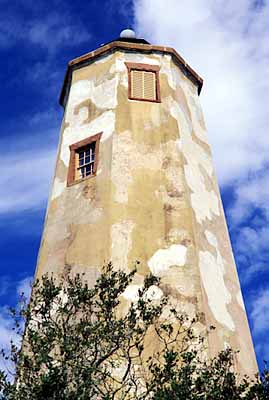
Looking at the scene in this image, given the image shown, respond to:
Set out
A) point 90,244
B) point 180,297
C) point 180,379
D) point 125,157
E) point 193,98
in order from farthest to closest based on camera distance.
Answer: point 193,98 → point 125,157 → point 90,244 → point 180,297 → point 180,379

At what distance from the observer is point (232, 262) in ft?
53.5

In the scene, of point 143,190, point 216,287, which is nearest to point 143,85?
point 143,190

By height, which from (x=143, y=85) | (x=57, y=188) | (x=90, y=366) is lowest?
(x=90, y=366)

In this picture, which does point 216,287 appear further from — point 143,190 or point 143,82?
point 143,82

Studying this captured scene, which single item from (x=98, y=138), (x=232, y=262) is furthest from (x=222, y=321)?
(x=98, y=138)

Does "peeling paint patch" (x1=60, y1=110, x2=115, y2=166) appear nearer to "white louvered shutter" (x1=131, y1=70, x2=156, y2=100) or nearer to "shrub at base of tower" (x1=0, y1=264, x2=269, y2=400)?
"white louvered shutter" (x1=131, y1=70, x2=156, y2=100)

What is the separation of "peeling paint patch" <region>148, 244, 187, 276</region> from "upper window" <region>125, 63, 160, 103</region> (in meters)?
5.11

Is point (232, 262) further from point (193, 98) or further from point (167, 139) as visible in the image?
point (193, 98)

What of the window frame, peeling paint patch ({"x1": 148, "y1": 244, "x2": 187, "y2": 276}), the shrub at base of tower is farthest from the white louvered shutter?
the shrub at base of tower

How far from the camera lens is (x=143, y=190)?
1547 centimetres

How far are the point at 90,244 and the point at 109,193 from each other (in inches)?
56.6

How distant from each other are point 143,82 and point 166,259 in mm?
6188

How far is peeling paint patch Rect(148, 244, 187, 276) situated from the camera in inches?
555

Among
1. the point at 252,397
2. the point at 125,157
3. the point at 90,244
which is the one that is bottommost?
the point at 252,397
